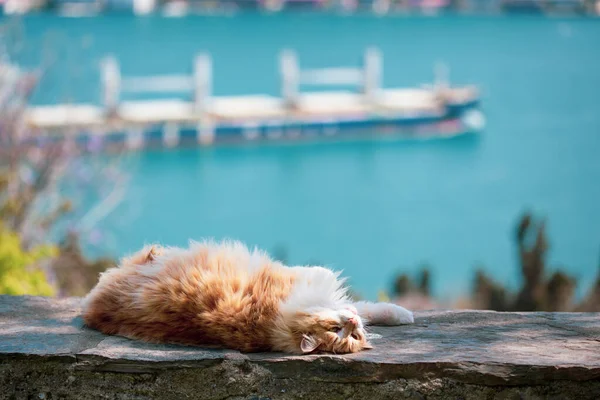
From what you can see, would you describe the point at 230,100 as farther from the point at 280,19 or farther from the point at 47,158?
the point at 47,158

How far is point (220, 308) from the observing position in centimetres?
184

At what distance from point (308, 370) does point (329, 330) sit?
0.32 feet

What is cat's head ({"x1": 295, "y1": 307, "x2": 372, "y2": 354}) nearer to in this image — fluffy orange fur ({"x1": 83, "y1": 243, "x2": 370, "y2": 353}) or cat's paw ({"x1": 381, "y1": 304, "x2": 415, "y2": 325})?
fluffy orange fur ({"x1": 83, "y1": 243, "x2": 370, "y2": 353})

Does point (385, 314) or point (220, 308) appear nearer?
point (220, 308)

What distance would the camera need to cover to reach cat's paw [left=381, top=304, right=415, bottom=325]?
6.89 feet

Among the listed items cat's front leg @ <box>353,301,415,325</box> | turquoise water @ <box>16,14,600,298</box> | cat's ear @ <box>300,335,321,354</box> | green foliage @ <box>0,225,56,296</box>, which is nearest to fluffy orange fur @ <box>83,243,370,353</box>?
cat's ear @ <box>300,335,321,354</box>

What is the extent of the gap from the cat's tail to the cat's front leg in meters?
0.52

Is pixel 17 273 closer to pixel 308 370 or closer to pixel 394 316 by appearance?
pixel 394 316

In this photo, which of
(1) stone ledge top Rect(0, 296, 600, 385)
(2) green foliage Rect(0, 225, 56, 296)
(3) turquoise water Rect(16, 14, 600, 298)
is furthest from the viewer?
(3) turquoise water Rect(16, 14, 600, 298)

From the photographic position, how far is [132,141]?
1441 centimetres

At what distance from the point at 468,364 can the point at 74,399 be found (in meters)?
0.87

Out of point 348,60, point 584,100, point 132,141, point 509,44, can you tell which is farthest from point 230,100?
point 509,44

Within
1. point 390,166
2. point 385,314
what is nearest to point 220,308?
point 385,314

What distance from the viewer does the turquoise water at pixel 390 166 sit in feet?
46.6
